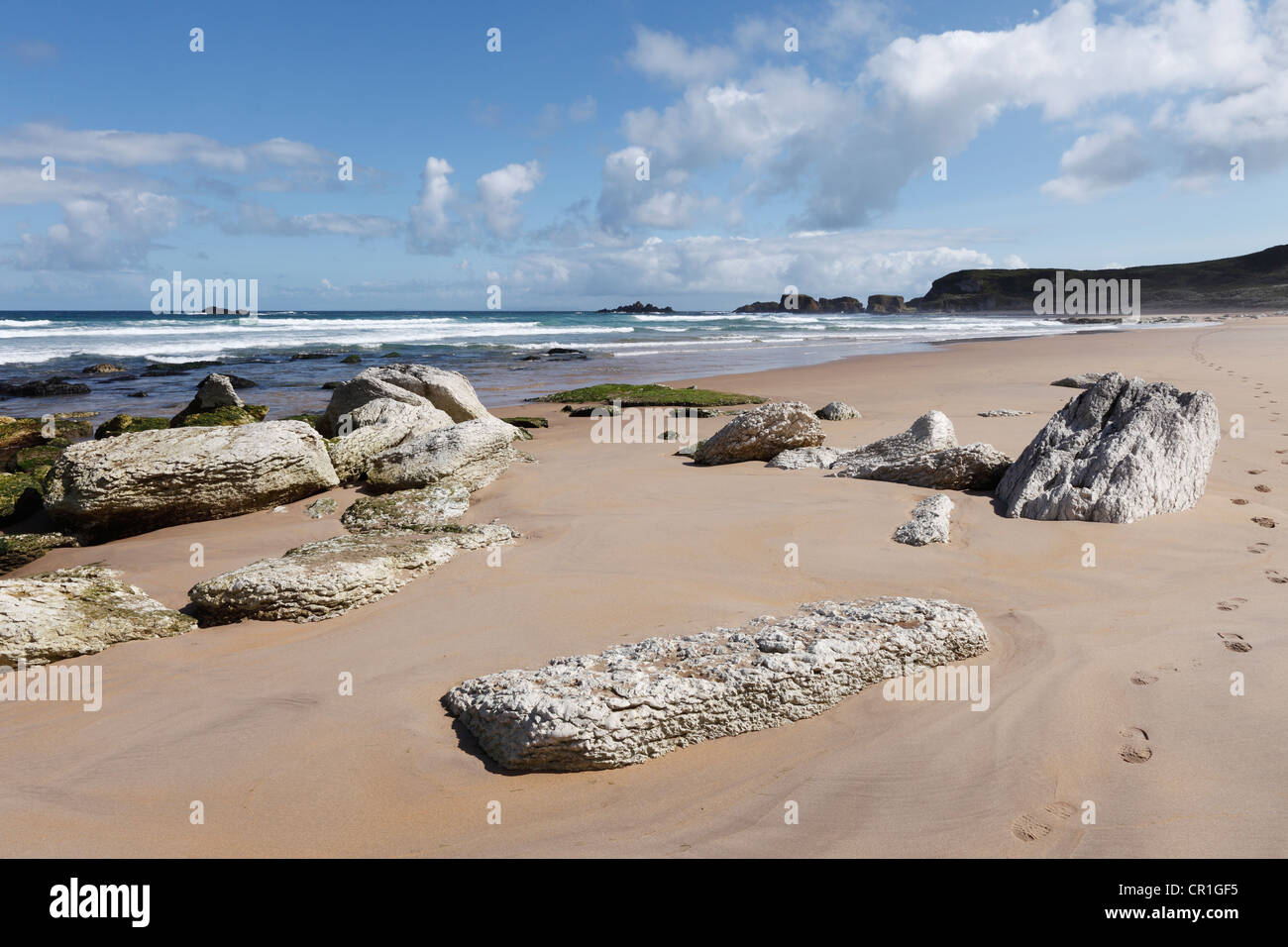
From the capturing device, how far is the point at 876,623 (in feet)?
11.7

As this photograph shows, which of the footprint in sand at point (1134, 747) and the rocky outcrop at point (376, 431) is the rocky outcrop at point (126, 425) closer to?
the rocky outcrop at point (376, 431)

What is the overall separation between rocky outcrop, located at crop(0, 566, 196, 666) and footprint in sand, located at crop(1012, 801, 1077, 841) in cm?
446

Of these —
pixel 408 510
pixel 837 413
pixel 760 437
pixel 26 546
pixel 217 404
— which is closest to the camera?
pixel 26 546

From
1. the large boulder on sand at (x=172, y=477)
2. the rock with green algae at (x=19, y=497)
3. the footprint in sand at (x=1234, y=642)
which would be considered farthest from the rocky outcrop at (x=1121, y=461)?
the rock with green algae at (x=19, y=497)

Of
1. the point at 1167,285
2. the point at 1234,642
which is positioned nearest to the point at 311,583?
the point at 1234,642

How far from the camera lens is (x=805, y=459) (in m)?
7.93

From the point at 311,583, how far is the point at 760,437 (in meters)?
5.25

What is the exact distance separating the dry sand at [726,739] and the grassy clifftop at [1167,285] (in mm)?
73632

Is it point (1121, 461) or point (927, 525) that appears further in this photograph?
point (1121, 461)

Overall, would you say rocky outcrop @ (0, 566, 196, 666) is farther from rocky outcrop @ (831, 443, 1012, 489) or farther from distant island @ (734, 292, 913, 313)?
distant island @ (734, 292, 913, 313)

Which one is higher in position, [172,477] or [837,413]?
[837,413]

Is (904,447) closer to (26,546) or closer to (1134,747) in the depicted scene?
(1134,747)
